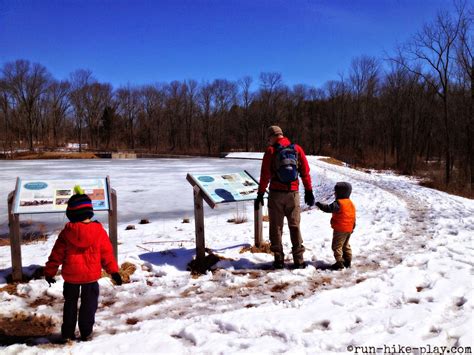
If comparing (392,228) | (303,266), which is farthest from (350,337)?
(392,228)

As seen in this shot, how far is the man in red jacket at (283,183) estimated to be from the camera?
16.5ft

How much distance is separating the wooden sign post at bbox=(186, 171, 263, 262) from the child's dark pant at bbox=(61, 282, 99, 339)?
7.45ft

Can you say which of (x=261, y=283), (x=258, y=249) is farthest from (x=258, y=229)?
(x=261, y=283)

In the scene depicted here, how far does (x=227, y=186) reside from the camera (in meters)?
6.20

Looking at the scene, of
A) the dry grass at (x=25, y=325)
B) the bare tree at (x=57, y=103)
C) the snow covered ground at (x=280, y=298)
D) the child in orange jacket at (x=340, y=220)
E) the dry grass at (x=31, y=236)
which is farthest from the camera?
the bare tree at (x=57, y=103)

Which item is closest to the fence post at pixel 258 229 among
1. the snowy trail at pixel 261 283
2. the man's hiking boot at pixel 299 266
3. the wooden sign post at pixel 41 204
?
the snowy trail at pixel 261 283

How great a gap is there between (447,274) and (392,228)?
10.2ft

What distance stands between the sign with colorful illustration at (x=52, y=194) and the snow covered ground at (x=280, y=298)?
0.97 m

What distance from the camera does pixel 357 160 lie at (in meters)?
39.8

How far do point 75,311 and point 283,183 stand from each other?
9.60 feet

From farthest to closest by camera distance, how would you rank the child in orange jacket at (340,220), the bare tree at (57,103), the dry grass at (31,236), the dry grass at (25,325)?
1. the bare tree at (57,103)
2. the dry grass at (31,236)
3. the child in orange jacket at (340,220)
4. the dry grass at (25,325)

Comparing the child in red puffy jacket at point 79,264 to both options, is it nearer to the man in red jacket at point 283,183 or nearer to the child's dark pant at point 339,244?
the man in red jacket at point 283,183

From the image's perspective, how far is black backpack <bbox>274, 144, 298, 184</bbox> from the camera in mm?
4992

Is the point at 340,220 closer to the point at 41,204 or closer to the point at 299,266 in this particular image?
the point at 299,266
